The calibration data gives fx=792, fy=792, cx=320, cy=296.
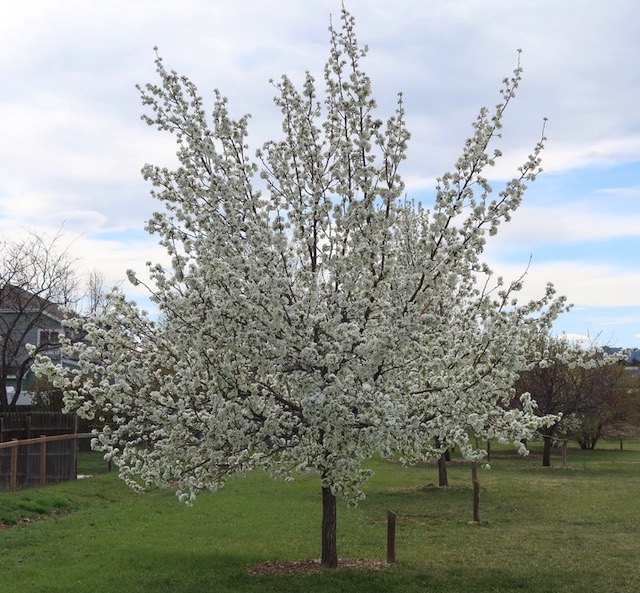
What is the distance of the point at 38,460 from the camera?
23641 millimetres

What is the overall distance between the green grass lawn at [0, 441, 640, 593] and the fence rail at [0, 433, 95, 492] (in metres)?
0.68

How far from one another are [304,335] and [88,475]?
20.1m

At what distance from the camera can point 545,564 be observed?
42.7 feet

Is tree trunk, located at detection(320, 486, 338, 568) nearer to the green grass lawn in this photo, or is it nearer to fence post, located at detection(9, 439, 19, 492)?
the green grass lawn

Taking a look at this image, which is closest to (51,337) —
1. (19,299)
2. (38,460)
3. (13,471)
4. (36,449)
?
(19,299)

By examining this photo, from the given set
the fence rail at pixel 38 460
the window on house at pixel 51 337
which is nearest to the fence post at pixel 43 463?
the fence rail at pixel 38 460

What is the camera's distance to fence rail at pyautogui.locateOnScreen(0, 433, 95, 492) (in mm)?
21656

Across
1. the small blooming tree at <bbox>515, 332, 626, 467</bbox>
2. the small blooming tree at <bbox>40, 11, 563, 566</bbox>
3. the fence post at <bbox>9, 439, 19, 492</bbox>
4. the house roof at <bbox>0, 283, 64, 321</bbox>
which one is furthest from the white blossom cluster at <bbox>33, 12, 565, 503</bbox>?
the small blooming tree at <bbox>515, 332, 626, 467</bbox>

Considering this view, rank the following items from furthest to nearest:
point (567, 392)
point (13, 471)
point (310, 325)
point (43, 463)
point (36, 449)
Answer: point (567, 392), point (43, 463), point (36, 449), point (13, 471), point (310, 325)

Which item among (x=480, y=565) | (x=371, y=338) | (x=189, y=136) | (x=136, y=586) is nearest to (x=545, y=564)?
(x=480, y=565)

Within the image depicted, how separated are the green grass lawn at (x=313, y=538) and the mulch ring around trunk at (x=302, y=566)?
0.89 ft

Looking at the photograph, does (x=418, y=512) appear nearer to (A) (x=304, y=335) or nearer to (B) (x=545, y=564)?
(B) (x=545, y=564)

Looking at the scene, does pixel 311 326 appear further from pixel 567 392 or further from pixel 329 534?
pixel 567 392

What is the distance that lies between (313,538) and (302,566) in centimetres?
335
